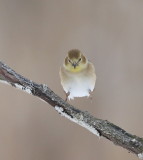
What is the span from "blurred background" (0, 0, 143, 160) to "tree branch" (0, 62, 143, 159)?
1.01 meters

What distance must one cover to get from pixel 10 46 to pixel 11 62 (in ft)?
0.23

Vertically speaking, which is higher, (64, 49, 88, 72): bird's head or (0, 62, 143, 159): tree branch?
(64, 49, 88, 72): bird's head

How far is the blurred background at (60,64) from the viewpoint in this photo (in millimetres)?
1692

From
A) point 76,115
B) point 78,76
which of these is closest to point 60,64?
point 78,76

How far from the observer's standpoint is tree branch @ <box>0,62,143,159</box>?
66 centimetres

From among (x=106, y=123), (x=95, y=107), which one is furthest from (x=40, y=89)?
(x=95, y=107)

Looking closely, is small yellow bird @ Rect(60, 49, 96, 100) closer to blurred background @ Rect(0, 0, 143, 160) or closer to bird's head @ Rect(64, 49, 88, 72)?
bird's head @ Rect(64, 49, 88, 72)


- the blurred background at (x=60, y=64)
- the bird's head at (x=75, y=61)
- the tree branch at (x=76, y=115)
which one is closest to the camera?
the tree branch at (x=76, y=115)

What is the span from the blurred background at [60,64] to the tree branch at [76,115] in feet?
3.33

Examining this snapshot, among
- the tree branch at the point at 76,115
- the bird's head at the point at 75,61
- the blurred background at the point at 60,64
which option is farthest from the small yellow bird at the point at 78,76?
the blurred background at the point at 60,64

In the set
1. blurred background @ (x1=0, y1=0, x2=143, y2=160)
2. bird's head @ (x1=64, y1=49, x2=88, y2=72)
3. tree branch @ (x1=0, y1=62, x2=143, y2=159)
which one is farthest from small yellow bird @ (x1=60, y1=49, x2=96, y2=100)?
blurred background @ (x1=0, y1=0, x2=143, y2=160)

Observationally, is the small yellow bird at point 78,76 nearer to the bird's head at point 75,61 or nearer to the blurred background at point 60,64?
the bird's head at point 75,61

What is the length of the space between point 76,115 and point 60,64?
1.04m

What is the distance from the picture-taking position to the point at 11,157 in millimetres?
1694
